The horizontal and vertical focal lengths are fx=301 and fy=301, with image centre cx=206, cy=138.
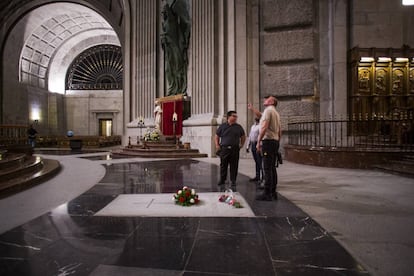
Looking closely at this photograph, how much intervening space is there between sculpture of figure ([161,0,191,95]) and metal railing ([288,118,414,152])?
7.17 metres

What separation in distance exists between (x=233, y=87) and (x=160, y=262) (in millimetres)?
10985

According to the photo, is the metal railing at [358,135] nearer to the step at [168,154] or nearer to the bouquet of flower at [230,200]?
the step at [168,154]

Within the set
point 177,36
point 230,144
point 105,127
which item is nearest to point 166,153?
point 177,36

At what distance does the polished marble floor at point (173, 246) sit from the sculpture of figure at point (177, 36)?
13015 mm

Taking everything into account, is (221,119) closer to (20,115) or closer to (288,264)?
(288,264)

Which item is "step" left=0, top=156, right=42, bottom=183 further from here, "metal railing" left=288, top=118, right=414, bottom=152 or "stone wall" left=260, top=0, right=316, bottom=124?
"stone wall" left=260, top=0, right=316, bottom=124

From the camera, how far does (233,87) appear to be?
12.9 meters

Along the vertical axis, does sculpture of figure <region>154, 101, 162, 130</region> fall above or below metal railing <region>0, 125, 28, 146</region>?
above

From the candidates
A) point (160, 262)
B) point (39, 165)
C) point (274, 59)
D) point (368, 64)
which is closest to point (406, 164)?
point (368, 64)

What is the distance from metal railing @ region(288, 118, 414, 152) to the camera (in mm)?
9156

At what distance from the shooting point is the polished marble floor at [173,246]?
2367mm

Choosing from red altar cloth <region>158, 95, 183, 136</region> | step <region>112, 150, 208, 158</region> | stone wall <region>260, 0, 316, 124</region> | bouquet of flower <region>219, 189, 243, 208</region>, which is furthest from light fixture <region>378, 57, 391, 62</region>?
→ bouquet of flower <region>219, 189, 243, 208</region>

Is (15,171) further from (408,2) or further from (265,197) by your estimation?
(408,2)

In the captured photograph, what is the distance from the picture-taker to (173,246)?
2830 millimetres
